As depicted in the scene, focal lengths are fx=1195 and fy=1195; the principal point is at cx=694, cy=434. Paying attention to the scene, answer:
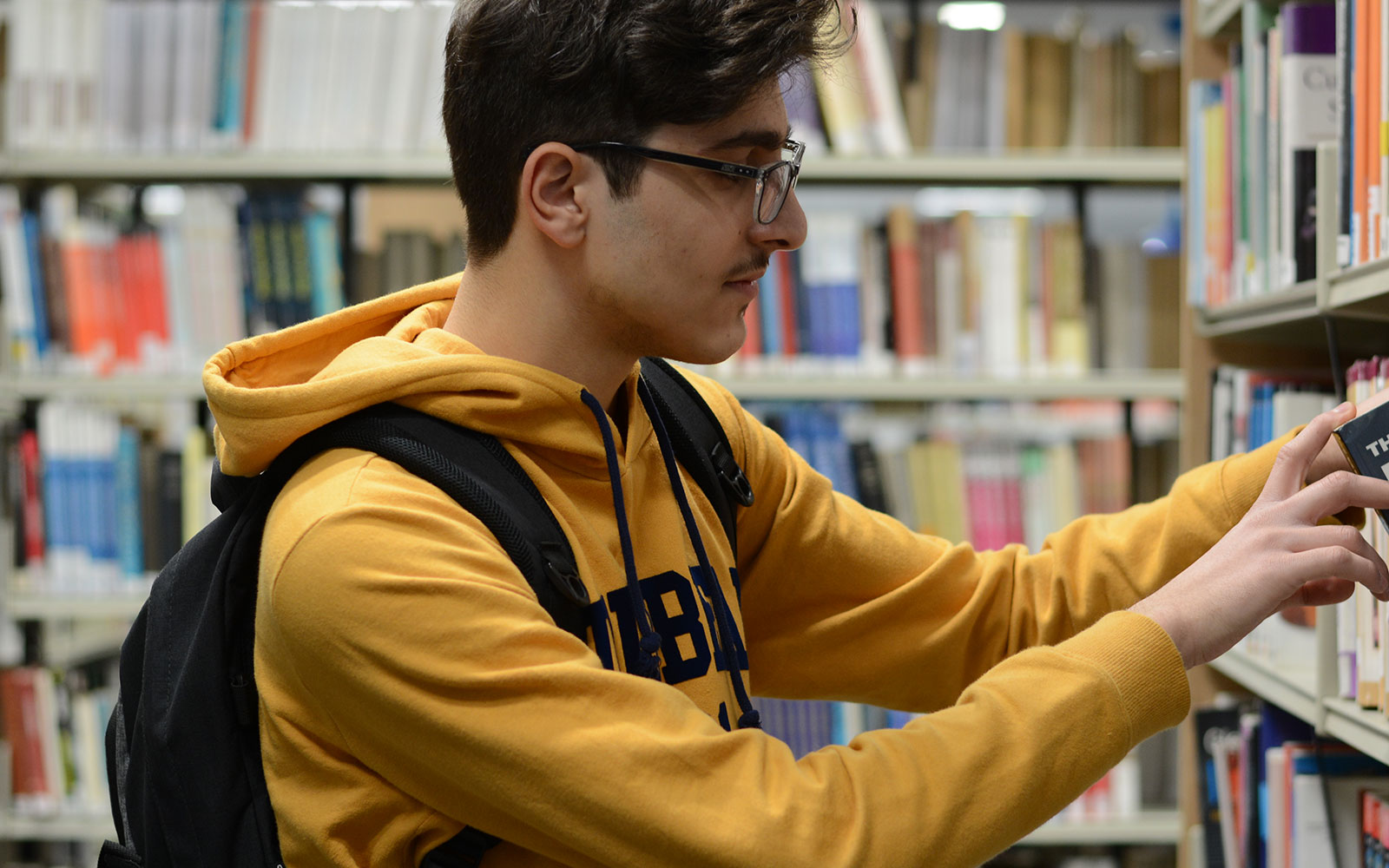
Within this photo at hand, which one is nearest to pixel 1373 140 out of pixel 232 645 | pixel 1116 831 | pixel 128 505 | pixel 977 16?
pixel 232 645

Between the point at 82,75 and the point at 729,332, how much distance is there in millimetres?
1947

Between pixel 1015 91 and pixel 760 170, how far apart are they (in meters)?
1.60

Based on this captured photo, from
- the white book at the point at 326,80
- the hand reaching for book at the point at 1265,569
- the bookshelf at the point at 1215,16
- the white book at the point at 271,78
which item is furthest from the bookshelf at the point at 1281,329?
the white book at the point at 271,78

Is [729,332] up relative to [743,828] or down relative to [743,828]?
up

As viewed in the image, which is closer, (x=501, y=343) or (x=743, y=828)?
(x=743, y=828)

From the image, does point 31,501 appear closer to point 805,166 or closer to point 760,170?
point 805,166

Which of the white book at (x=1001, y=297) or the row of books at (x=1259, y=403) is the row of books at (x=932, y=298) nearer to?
the white book at (x=1001, y=297)

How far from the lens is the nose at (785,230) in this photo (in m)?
1.02

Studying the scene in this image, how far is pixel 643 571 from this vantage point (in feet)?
3.43

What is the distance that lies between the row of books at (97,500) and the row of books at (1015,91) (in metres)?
1.47

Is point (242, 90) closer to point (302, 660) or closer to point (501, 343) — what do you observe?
point (501, 343)

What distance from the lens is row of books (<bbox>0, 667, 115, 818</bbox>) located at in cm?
238

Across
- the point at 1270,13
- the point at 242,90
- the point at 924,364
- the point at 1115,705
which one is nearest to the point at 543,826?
the point at 1115,705

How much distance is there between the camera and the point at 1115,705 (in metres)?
0.83
